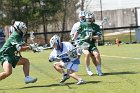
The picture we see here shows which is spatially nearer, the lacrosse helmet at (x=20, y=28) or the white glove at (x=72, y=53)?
the lacrosse helmet at (x=20, y=28)

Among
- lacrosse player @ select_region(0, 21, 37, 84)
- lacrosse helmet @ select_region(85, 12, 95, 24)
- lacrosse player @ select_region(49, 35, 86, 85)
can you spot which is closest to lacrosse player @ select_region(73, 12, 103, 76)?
lacrosse helmet @ select_region(85, 12, 95, 24)

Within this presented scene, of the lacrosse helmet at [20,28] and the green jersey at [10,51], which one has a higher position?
the lacrosse helmet at [20,28]

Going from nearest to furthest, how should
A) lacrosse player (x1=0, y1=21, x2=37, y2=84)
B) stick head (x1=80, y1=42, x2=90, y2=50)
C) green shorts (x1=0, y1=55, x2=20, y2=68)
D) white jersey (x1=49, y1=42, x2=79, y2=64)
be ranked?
1. lacrosse player (x1=0, y1=21, x2=37, y2=84)
2. green shorts (x1=0, y1=55, x2=20, y2=68)
3. white jersey (x1=49, y1=42, x2=79, y2=64)
4. stick head (x1=80, y1=42, x2=90, y2=50)

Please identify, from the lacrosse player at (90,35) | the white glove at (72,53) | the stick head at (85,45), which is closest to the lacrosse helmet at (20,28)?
the white glove at (72,53)

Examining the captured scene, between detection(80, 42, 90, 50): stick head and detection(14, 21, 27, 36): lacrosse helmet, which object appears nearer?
detection(14, 21, 27, 36): lacrosse helmet

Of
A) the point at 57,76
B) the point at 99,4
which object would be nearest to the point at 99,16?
the point at 99,4

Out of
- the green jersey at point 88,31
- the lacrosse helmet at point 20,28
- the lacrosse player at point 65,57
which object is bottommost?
the lacrosse player at point 65,57

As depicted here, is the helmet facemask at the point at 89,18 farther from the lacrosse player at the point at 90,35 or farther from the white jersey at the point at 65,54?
the white jersey at the point at 65,54

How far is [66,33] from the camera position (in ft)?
132

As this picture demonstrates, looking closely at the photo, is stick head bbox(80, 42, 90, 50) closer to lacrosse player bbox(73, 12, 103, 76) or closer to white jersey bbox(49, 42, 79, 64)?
lacrosse player bbox(73, 12, 103, 76)

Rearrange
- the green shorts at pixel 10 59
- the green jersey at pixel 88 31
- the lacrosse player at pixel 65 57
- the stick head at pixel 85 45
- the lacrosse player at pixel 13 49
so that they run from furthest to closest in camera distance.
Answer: the green jersey at pixel 88 31
the stick head at pixel 85 45
the lacrosse player at pixel 65 57
the green shorts at pixel 10 59
the lacrosse player at pixel 13 49

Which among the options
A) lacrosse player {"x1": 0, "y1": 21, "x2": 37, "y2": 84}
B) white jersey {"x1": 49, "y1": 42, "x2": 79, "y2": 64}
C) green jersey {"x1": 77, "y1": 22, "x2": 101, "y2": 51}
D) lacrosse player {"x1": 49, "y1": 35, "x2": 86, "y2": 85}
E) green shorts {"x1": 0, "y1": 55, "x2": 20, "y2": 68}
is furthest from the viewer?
green jersey {"x1": 77, "y1": 22, "x2": 101, "y2": 51}

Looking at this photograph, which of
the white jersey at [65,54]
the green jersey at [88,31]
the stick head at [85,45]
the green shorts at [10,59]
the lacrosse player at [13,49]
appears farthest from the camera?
the green jersey at [88,31]

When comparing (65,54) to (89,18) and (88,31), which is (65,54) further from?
(89,18)
